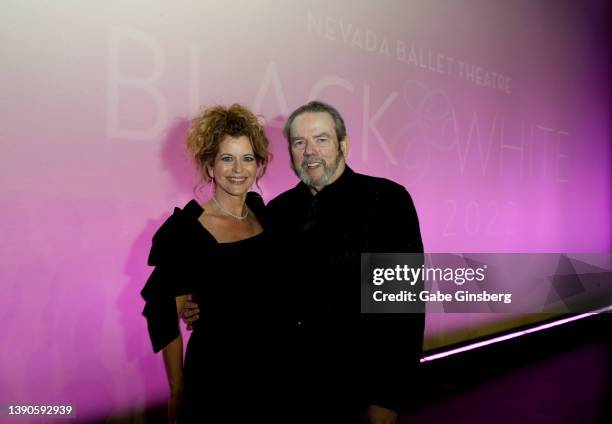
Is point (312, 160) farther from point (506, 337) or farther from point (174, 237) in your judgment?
point (506, 337)

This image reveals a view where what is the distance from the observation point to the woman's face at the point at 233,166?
5.85ft

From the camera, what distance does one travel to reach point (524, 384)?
332cm

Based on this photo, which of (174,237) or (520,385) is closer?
(174,237)

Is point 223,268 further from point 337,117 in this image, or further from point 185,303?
point 337,117

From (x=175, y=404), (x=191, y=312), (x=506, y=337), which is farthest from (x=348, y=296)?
(x=506, y=337)

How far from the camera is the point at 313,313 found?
5.93 feet

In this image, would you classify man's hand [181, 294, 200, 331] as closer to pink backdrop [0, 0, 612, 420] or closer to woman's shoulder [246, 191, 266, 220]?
woman's shoulder [246, 191, 266, 220]

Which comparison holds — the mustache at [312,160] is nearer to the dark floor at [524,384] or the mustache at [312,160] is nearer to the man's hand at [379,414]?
the man's hand at [379,414]

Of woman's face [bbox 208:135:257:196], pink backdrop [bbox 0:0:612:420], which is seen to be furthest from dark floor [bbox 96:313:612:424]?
woman's face [bbox 208:135:257:196]

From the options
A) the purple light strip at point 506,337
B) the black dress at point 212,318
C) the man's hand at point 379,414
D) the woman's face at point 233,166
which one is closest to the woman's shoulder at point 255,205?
the woman's face at point 233,166

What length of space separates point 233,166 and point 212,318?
21.6 inches

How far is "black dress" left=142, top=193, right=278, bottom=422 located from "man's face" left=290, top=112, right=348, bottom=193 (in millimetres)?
429

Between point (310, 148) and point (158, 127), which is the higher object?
point (158, 127)

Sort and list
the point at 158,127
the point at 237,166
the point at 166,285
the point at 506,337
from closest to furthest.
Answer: the point at 166,285
the point at 237,166
the point at 158,127
the point at 506,337
